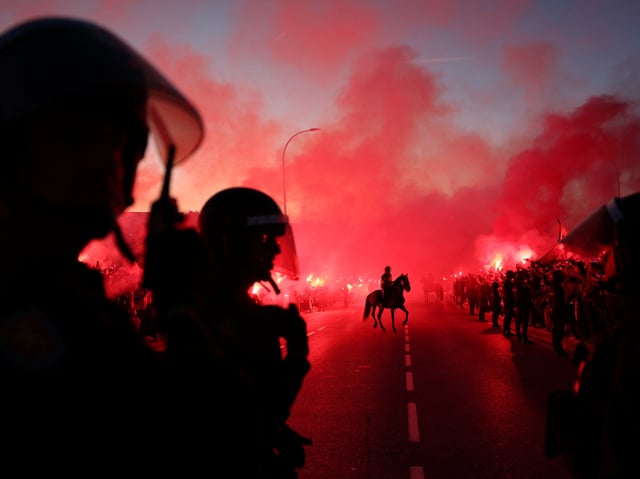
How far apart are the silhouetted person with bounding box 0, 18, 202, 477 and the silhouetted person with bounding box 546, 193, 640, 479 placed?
5.66 feet

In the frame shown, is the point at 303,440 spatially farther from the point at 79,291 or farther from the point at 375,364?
the point at 375,364

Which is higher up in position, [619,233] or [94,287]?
[619,233]

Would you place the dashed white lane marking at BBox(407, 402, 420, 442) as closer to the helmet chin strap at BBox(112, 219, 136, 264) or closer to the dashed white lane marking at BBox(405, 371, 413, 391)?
the dashed white lane marking at BBox(405, 371, 413, 391)

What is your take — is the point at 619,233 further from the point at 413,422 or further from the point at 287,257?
the point at 413,422

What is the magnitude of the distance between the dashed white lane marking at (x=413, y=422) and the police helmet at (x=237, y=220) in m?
4.47

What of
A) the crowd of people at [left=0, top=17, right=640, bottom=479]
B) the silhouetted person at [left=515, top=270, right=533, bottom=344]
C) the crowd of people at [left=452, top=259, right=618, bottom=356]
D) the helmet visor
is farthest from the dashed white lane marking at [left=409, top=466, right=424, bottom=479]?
the silhouetted person at [left=515, top=270, right=533, bottom=344]

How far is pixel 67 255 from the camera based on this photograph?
1.20 m

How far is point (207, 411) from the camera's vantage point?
128 cm

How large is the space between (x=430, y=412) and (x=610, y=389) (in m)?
6.04

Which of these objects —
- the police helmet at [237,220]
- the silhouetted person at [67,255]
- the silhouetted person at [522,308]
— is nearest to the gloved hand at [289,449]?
the police helmet at [237,220]

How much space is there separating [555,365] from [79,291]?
12816 mm

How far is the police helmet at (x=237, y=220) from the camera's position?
2910 millimetres

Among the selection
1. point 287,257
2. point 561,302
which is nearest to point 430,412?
point 287,257

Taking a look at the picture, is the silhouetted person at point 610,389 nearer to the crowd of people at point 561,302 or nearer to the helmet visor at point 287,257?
the helmet visor at point 287,257
